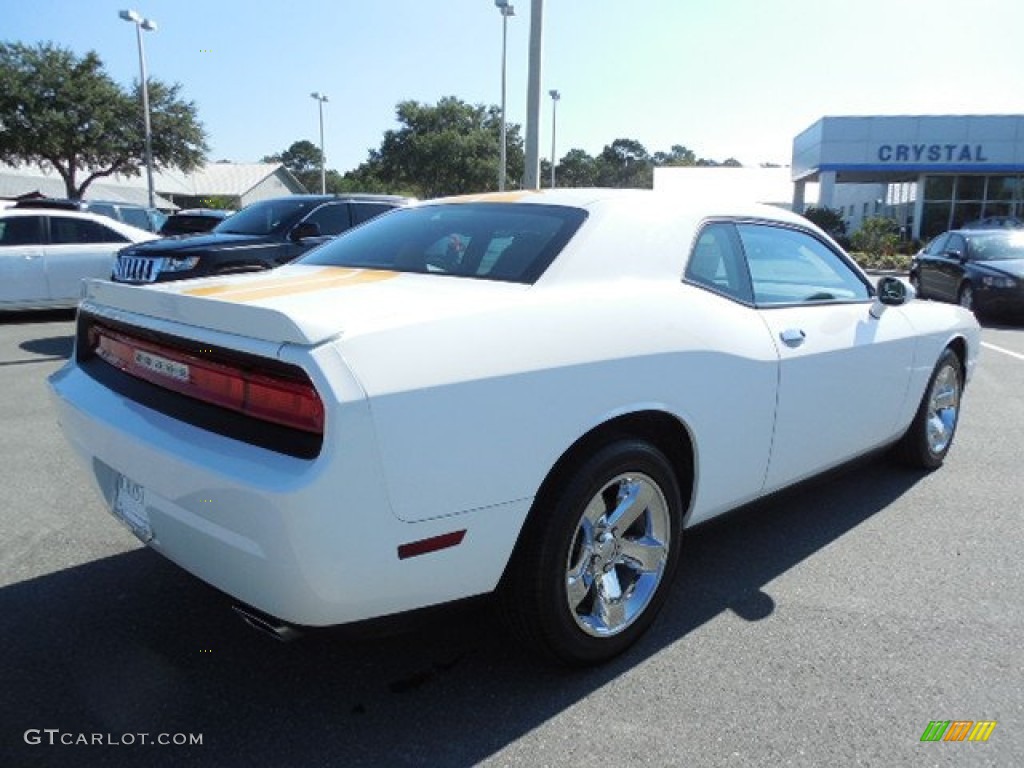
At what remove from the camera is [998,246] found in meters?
12.9

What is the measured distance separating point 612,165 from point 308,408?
118m

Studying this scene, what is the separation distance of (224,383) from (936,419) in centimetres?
421

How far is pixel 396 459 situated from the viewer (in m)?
2.00

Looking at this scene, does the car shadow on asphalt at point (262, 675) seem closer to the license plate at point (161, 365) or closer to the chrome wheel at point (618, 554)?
the chrome wheel at point (618, 554)

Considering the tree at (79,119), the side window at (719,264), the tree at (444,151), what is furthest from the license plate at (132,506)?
the tree at (444,151)

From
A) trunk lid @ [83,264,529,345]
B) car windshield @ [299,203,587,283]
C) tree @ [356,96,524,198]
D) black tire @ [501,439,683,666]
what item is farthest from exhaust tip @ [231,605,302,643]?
tree @ [356,96,524,198]

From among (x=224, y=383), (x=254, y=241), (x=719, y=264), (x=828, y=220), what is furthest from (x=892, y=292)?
(x=828, y=220)

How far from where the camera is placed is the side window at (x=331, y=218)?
860 centimetres

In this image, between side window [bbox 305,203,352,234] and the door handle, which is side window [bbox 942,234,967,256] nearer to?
side window [bbox 305,203,352,234]

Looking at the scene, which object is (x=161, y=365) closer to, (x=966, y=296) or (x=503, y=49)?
(x=966, y=296)

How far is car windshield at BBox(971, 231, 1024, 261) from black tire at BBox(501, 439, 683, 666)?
12292mm

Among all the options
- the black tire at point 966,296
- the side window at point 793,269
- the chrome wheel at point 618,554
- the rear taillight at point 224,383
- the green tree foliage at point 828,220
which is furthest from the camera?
the green tree foliage at point 828,220

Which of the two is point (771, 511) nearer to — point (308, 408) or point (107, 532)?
point (308, 408)

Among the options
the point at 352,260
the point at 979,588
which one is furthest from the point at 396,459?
the point at 979,588
